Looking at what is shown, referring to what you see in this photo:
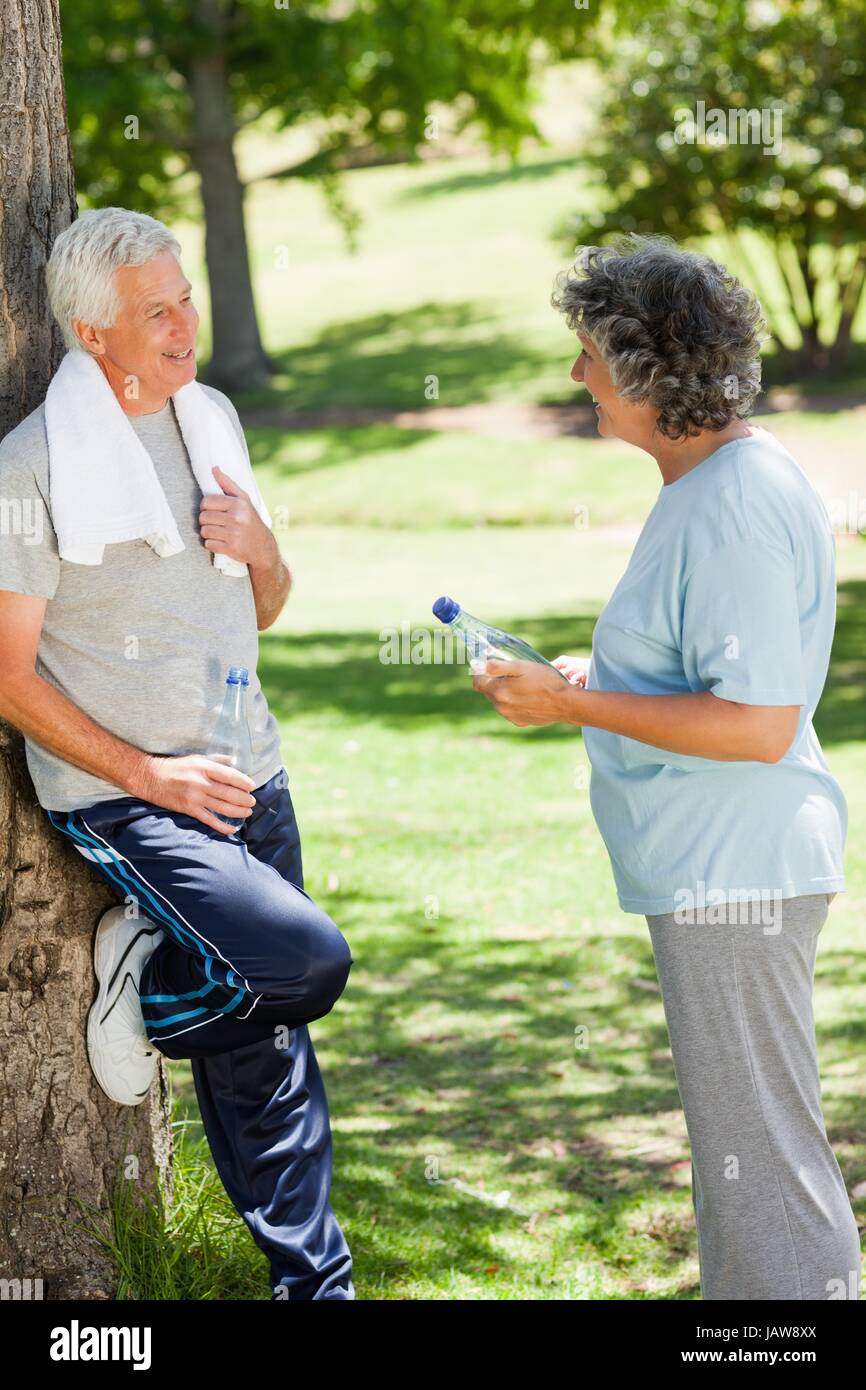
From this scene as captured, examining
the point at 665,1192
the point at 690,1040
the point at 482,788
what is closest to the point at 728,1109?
the point at 690,1040

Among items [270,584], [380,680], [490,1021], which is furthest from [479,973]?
[380,680]

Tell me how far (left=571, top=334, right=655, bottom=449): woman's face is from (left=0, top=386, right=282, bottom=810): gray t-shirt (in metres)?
0.86

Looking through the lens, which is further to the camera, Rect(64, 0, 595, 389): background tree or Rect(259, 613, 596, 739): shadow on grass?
Rect(64, 0, 595, 389): background tree

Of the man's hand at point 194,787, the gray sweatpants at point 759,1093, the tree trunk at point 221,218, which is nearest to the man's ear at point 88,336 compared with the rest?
the man's hand at point 194,787

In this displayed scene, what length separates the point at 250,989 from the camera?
10.3 ft

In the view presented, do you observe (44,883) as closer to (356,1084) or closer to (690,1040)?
(690,1040)

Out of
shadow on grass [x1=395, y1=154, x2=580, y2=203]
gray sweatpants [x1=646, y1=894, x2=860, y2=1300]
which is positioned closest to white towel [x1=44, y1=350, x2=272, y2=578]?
gray sweatpants [x1=646, y1=894, x2=860, y2=1300]

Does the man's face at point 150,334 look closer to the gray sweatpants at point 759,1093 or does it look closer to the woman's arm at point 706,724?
the woman's arm at point 706,724

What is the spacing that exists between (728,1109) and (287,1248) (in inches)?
39.8

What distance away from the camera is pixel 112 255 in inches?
127

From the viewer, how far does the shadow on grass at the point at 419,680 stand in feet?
35.3

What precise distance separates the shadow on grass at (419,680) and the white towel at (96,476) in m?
7.18

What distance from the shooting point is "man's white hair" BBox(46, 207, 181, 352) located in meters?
3.22

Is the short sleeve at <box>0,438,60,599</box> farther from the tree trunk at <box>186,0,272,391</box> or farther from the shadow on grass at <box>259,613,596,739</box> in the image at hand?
the tree trunk at <box>186,0,272,391</box>
